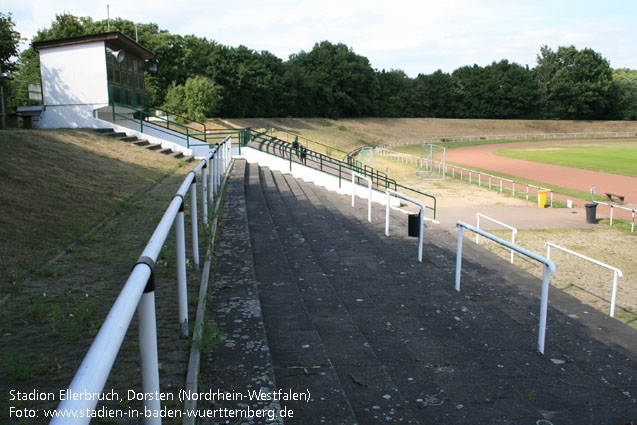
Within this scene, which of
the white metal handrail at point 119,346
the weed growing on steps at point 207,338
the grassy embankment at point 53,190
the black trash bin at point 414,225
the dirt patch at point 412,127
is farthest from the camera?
the dirt patch at point 412,127

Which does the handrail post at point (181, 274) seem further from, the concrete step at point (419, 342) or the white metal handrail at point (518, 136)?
the white metal handrail at point (518, 136)

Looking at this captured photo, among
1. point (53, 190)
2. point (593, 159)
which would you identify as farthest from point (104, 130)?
point (593, 159)

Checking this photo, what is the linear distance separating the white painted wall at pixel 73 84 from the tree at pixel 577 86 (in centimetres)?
8927

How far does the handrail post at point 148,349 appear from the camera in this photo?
Answer: 86.6 inches

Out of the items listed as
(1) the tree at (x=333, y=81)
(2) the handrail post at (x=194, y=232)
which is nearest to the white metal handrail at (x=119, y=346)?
(2) the handrail post at (x=194, y=232)

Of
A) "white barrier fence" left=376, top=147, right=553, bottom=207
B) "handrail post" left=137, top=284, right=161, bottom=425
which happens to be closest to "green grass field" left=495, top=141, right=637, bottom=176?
"white barrier fence" left=376, top=147, right=553, bottom=207

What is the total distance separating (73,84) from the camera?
Answer: 22672 millimetres

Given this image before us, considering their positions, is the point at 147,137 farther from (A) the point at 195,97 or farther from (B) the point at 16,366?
(A) the point at 195,97

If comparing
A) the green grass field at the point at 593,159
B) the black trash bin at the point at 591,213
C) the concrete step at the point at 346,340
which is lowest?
the black trash bin at the point at 591,213

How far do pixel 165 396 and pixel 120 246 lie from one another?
4733 mm

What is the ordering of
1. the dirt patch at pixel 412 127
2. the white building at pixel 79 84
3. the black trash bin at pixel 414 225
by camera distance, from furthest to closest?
the dirt patch at pixel 412 127, the white building at pixel 79 84, the black trash bin at pixel 414 225

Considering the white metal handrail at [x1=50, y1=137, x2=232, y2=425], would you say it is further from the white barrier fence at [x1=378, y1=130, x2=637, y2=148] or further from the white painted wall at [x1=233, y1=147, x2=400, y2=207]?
the white barrier fence at [x1=378, y1=130, x2=637, y2=148]

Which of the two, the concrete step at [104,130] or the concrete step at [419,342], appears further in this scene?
the concrete step at [104,130]

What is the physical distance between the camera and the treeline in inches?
2176
